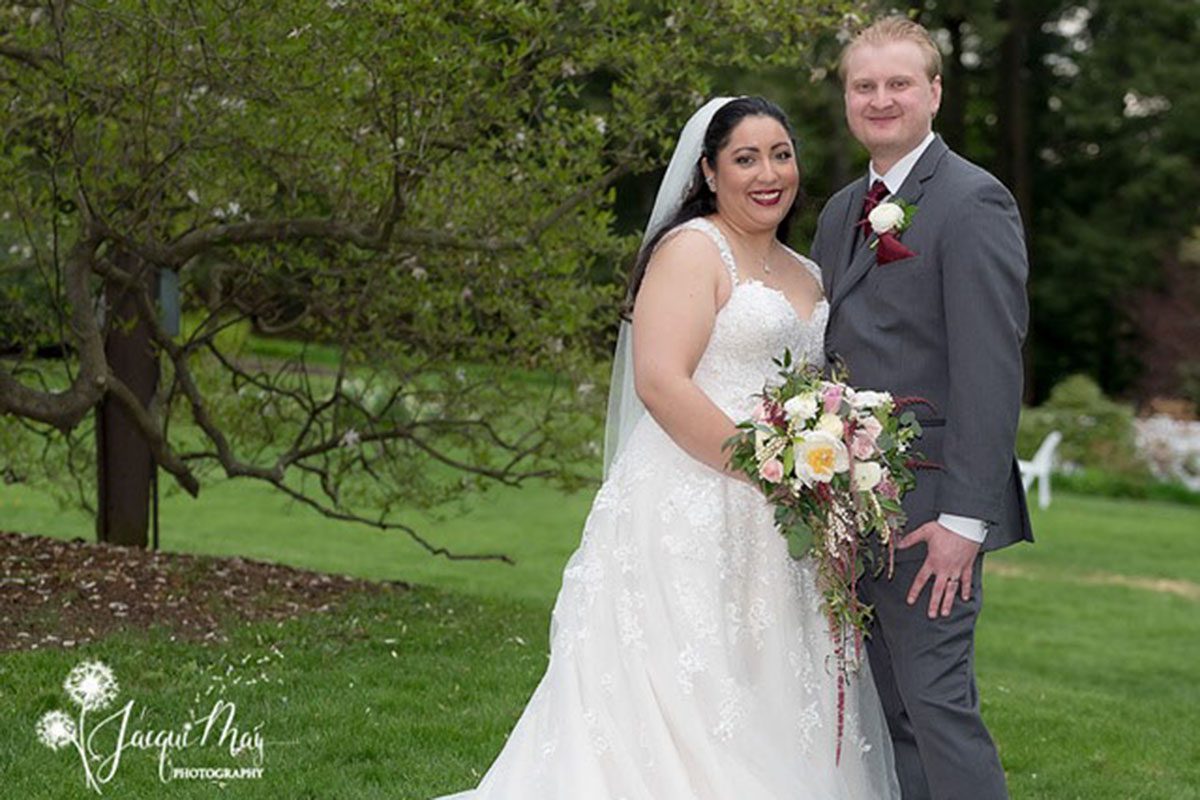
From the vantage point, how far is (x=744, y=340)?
4590 millimetres

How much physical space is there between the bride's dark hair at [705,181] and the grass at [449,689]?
200 cm

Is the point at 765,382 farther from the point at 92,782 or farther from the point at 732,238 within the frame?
the point at 92,782

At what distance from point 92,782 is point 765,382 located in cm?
267

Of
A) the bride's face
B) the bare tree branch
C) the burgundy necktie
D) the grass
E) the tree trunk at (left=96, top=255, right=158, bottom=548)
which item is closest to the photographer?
the burgundy necktie

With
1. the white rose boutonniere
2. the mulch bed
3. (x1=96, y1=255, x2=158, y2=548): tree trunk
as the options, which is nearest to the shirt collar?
the white rose boutonniere

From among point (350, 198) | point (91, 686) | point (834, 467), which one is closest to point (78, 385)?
A: point (350, 198)

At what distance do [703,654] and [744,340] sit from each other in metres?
0.92

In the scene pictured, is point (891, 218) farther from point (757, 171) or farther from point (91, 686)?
point (91, 686)

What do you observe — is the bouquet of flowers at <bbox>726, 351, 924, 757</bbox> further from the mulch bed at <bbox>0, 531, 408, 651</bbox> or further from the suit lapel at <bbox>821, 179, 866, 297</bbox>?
the mulch bed at <bbox>0, 531, 408, 651</bbox>

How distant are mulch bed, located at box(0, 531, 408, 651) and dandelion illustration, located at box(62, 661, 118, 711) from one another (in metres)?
0.56

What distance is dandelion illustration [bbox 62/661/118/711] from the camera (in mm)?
6141

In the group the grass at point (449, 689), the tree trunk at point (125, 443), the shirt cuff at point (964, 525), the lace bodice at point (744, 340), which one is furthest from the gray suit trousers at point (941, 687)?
the tree trunk at point (125, 443)

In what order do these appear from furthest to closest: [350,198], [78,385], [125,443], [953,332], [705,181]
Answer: [125,443] < [350,198] < [78,385] < [705,181] < [953,332]

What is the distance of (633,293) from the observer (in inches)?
189
